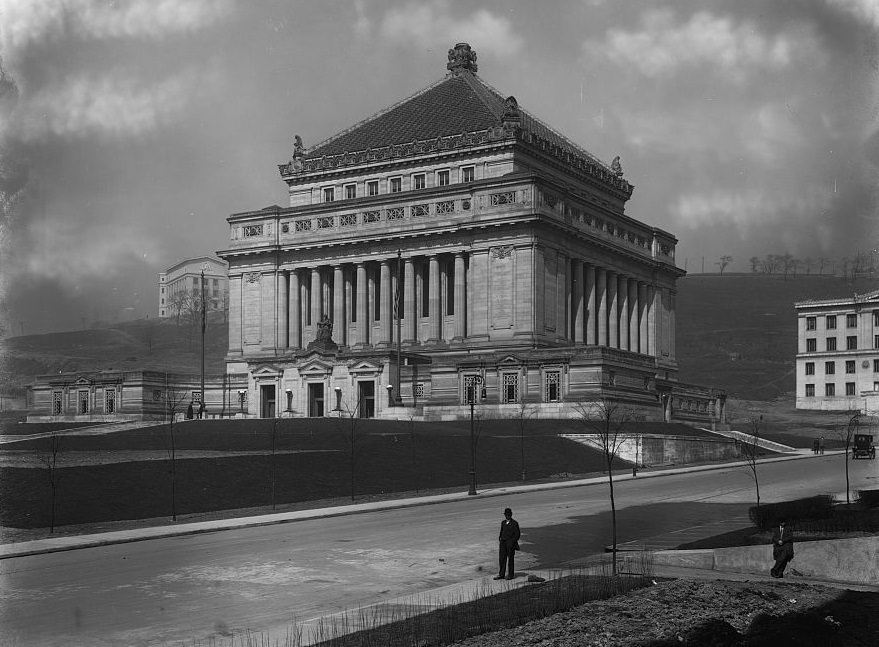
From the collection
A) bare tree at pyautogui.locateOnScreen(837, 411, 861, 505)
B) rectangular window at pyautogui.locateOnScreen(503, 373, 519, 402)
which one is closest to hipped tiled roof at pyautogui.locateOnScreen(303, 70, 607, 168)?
rectangular window at pyautogui.locateOnScreen(503, 373, 519, 402)

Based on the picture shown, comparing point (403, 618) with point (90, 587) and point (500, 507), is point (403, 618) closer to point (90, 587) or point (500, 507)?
point (90, 587)

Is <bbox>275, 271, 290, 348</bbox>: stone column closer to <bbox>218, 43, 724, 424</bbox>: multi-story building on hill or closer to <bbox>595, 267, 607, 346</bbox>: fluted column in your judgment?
<bbox>218, 43, 724, 424</bbox>: multi-story building on hill

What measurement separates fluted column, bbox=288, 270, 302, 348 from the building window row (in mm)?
11820

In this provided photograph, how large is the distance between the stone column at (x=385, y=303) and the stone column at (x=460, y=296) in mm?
8665

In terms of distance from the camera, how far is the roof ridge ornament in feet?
493

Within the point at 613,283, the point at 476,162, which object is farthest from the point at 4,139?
the point at 613,283

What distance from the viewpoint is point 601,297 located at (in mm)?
129625

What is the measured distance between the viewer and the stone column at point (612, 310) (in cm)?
13175

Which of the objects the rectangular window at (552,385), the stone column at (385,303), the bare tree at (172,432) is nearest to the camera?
the bare tree at (172,432)

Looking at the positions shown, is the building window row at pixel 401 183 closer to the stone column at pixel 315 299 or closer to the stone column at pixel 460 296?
the stone column at pixel 315 299

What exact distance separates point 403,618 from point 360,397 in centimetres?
8220

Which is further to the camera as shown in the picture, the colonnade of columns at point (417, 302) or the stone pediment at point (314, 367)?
the colonnade of columns at point (417, 302)

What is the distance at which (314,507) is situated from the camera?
172 ft

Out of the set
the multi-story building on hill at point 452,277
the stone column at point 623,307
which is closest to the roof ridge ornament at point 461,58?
the multi-story building on hill at point 452,277
